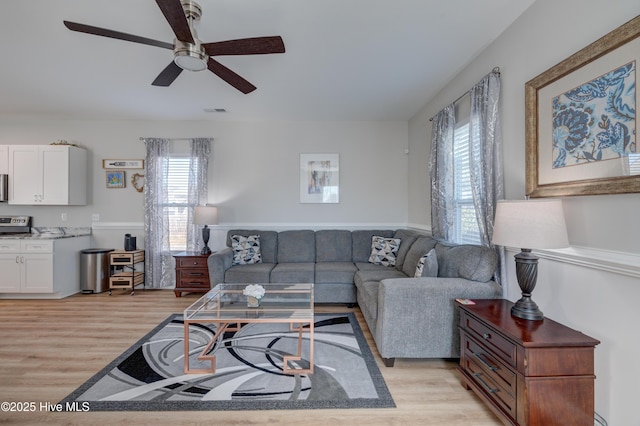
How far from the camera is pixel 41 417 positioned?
180 cm

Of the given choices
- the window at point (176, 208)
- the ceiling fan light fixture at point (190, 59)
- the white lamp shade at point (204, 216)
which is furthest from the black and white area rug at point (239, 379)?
the ceiling fan light fixture at point (190, 59)

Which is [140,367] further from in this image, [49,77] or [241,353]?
[49,77]

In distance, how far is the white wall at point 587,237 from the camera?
143cm

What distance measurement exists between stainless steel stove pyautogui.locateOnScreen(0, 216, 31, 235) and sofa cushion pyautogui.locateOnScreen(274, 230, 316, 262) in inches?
159

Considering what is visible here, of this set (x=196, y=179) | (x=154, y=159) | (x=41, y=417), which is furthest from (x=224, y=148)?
(x=41, y=417)

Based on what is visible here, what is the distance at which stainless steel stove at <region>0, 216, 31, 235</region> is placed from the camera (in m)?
4.49

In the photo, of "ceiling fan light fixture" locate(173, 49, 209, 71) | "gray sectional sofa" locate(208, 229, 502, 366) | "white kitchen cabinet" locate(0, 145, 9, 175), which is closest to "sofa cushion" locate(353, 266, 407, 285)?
"gray sectional sofa" locate(208, 229, 502, 366)

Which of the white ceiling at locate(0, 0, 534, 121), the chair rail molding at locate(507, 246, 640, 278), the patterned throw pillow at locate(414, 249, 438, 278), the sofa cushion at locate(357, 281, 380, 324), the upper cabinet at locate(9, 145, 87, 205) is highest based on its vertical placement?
the white ceiling at locate(0, 0, 534, 121)

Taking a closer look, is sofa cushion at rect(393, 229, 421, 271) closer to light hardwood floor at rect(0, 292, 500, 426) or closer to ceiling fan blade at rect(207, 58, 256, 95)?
light hardwood floor at rect(0, 292, 500, 426)

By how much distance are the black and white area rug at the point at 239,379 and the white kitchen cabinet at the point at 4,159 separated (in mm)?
3854

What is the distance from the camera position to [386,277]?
131 inches

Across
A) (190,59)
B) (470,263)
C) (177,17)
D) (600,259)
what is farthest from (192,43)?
(600,259)

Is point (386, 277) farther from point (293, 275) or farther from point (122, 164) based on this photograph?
point (122, 164)

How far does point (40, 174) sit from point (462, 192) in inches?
233
